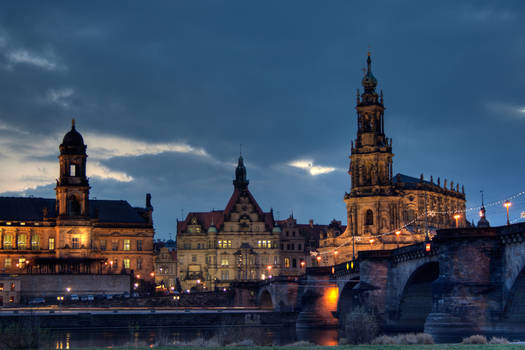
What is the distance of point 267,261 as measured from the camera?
152m

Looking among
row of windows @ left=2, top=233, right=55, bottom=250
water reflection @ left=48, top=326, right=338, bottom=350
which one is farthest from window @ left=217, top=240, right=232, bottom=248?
water reflection @ left=48, top=326, right=338, bottom=350

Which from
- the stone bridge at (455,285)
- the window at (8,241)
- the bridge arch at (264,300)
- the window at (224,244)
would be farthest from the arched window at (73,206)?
the stone bridge at (455,285)

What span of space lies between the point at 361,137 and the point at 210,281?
38801 millimetres

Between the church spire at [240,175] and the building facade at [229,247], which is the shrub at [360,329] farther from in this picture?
the church spire at [240,175]

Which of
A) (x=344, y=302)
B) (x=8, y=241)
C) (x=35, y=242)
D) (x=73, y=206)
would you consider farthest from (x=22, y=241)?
(x=344, y=302)

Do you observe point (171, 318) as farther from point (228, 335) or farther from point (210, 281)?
point (210, 281)

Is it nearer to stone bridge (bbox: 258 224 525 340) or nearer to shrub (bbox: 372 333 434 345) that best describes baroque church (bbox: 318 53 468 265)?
stone bridge (bbox: 258 224 525 340)

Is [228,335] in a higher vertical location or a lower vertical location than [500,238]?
lower

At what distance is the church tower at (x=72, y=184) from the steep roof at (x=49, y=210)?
14.9 ft

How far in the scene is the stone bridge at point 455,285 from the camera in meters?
52.2

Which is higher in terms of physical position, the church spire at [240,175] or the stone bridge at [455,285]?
the church spire at [240,175]

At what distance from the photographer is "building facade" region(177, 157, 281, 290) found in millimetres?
149625

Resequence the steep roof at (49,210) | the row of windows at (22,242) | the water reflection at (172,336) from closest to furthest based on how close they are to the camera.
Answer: the water reflection at (172,336) → the row of windows at (22,242) → the steep roof at (49,210)

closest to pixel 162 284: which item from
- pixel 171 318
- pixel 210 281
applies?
pixel 210 281
